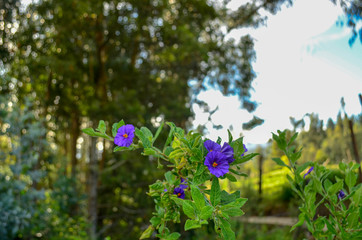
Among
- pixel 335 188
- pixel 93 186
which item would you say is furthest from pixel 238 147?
pixel 93 186

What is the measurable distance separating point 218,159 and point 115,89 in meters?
4.49

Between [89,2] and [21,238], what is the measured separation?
2.85 meters

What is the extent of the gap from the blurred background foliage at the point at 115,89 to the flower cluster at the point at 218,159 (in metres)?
2.84

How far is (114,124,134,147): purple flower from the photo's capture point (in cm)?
96

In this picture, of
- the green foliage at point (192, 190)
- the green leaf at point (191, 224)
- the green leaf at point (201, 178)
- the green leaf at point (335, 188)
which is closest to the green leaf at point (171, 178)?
the green foliage at point (192, 190)

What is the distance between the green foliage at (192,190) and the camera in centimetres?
77

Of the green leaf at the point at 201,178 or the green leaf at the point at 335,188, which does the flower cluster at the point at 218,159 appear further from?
the green leaf at the point at 335,188

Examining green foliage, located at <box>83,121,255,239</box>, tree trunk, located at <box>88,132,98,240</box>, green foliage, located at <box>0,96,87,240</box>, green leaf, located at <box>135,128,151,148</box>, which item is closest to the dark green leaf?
green foliage, located at <box>83,121,255,239</box>

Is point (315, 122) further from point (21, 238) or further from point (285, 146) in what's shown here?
point (21, 238)

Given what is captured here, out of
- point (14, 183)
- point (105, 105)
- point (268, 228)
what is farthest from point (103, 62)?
point (268, 228)

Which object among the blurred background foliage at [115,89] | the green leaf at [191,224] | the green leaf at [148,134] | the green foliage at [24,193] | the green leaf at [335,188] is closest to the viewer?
the green leaf at [191,224]

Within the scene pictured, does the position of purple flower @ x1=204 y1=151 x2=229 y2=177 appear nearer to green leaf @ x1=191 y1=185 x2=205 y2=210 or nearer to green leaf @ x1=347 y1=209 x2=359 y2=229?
green leaf @ x1=191 y1=185 x2=205 y2=210

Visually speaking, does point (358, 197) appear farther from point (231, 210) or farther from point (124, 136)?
point (124, 136)

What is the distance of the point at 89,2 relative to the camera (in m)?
4.29
